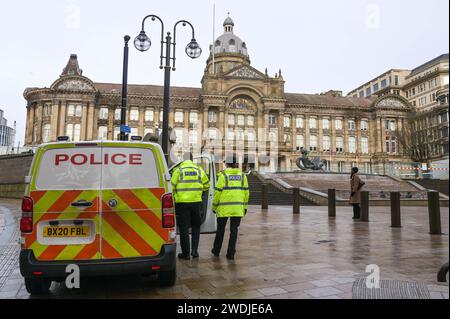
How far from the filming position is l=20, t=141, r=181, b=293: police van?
3781 mm

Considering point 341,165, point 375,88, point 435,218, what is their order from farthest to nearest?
point 375,88, point 341,165, point 435,218

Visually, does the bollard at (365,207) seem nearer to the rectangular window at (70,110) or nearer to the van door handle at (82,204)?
the van door handle at (82,204)

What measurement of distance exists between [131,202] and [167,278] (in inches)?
40.5

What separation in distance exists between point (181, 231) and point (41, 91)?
195ft

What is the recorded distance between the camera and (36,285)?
3.95m

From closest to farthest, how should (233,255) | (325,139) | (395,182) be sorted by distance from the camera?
(233,255)
(395,182)
(325,139)

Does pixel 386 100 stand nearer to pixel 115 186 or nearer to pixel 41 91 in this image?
pixel 41 91

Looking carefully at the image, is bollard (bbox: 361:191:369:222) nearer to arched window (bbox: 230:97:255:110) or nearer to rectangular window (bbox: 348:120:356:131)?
arched window (bbox: 230:97:255:110)

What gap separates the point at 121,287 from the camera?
4254 mm

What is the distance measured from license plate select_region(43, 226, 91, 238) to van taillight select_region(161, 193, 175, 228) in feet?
2.69

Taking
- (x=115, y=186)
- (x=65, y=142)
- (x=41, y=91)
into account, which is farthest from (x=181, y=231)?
(x=41, y=91)

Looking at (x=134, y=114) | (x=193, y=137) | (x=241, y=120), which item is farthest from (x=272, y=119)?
(x=134, y=114)

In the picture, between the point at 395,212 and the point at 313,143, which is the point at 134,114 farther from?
the point at 395,212

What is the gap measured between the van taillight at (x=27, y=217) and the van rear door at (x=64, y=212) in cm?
4
